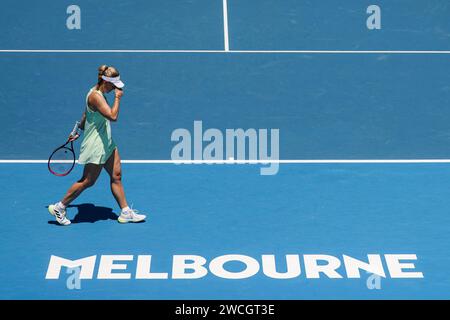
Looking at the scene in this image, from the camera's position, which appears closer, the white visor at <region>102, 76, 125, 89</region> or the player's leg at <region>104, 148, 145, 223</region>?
the white visor at <region>102, 76, 125, 89</region>

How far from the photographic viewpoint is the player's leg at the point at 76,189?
43.6ft

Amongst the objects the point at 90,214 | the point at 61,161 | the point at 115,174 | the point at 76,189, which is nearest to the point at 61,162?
the point at 61,161

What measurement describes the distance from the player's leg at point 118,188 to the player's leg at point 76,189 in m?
0.14

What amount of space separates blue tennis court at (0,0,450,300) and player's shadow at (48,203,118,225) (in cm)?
4

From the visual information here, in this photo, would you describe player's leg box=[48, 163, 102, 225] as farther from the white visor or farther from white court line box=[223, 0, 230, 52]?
white court line box=[223, 0, 230, 52]

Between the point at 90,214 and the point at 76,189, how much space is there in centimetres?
67

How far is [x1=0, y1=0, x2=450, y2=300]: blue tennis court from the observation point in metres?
12.1

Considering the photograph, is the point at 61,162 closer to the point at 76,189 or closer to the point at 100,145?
the point at 76,189

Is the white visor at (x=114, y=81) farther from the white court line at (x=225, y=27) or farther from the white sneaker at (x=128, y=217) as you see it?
the white court line at (x=225, y=27)

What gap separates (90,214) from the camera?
13.9 m

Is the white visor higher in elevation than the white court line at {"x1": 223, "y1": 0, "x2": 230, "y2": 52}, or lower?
lower

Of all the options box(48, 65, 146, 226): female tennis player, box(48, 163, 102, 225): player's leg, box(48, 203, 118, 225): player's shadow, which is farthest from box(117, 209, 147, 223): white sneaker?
box(48, 163, 102, 225): player's leg

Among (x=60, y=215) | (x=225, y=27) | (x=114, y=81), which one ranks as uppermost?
(x=225, y=27)
